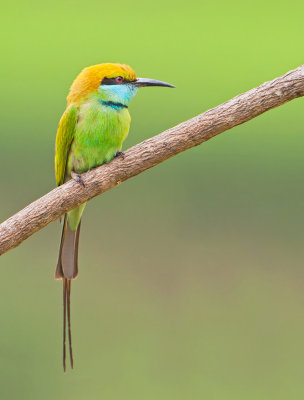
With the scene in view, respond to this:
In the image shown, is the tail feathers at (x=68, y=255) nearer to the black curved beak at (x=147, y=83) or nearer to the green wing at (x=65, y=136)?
the green wing at (x=65, y=136)

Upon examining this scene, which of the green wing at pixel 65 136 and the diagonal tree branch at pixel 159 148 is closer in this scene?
the diagonal tree branch at pixel 159 148

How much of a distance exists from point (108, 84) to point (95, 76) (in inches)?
A: 2.5

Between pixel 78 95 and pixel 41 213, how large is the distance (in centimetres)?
60

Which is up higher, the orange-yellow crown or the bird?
the orange-yellow crown

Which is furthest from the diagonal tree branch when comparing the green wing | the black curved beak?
the black curved beak

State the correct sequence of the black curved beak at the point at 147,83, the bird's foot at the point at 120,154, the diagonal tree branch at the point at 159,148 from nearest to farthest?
the diagonal tree branch at the point at 159,148 < the bird's foot at the point at 120,154 < the black curved beak at the point at 147,83

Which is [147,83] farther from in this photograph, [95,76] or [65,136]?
[65,136]

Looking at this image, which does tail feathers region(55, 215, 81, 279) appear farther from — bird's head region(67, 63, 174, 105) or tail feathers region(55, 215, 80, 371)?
bird's head region(67, 63, 174, 105)

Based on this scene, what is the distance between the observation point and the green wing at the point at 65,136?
9.02ft

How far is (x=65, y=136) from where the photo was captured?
9.08 feet

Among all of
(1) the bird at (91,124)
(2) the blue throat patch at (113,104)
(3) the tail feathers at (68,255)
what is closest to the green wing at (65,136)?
(1) the bird at (91,124)

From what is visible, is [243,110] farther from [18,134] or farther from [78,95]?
[18,134]

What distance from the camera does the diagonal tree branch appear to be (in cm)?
233

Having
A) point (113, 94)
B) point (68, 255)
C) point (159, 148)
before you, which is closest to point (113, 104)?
point (113, 94)
